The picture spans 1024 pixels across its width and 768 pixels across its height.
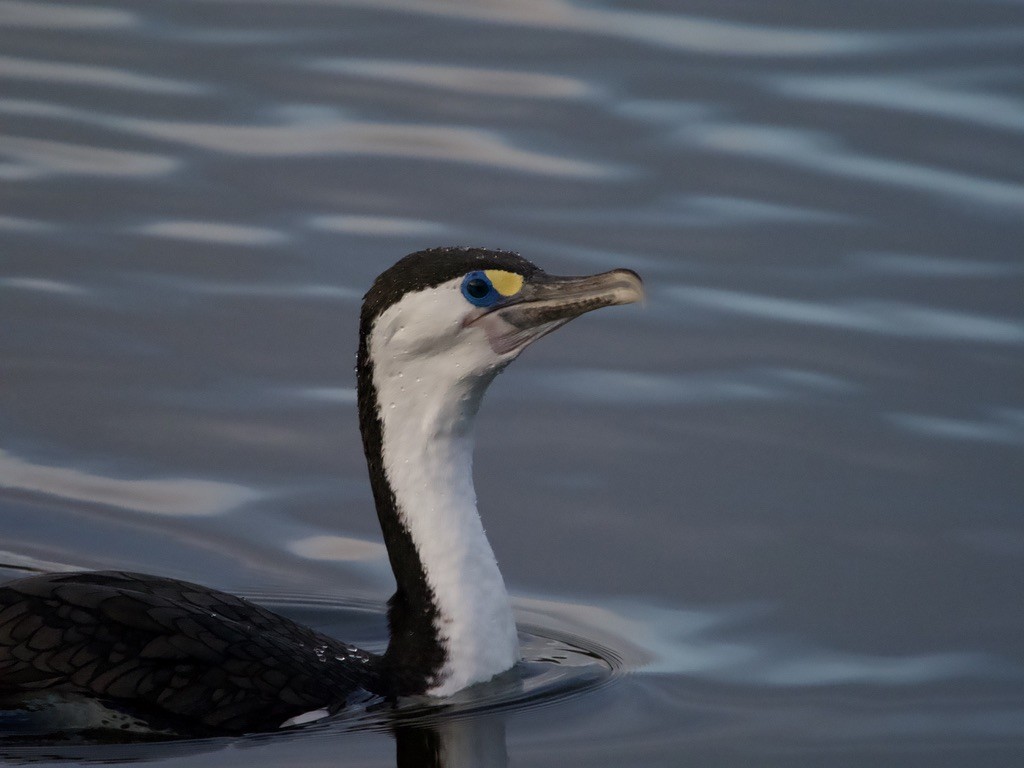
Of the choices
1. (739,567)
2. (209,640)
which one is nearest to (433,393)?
(209,640)

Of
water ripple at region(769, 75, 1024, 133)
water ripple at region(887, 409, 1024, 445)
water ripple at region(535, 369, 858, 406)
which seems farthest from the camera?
water ripple at region(769, 75, 1024, 133)

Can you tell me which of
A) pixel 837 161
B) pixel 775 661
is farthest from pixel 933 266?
pixel 775 661

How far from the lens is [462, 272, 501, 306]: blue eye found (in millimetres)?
6602

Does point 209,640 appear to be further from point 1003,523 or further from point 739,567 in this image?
point 1003,523

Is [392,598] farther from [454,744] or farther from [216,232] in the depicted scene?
[216,232]

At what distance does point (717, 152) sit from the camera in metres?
12.1

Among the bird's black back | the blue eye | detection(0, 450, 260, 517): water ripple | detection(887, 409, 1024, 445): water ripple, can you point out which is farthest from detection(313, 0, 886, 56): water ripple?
the bird's black back

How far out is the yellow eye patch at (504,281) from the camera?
21.9 ft

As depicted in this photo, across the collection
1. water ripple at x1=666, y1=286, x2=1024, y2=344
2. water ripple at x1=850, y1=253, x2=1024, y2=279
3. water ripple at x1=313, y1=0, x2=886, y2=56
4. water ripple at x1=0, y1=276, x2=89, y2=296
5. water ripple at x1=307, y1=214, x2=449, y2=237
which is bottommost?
water ripple at x1=666, y1=286, x2=1024, y2=344

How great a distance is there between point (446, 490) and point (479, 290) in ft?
2.18

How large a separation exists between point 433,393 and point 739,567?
168 centimetres

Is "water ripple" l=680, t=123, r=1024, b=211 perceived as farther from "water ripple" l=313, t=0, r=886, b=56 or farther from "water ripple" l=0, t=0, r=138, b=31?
"water ripple" l=0, t=0, r=138, b=31

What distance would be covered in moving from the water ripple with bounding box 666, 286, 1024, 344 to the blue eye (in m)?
3.51

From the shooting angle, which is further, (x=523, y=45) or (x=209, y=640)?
(x=523, y=45)
